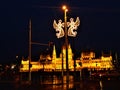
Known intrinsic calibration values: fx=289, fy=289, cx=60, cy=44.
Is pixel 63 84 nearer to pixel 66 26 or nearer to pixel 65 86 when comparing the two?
pixel 65 86

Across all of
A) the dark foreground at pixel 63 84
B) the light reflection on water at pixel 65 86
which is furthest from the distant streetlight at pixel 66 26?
the dark foreground at pixel 63 84

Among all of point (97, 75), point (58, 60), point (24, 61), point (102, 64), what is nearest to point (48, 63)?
point (58, 60)

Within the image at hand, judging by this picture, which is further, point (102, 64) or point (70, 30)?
point (102, 64)

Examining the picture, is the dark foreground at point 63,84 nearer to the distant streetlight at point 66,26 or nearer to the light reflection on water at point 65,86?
the light reflection on water at point 65,86

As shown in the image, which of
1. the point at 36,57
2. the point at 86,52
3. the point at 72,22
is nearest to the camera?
the point at 72,22

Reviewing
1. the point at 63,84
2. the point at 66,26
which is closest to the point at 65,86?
the point at 63,84

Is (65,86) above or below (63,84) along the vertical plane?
below

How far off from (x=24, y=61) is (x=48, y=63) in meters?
16.2

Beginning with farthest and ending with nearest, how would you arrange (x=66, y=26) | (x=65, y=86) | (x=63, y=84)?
1. (x=63, y=84)
2. (x=65, y=86)
3. (x=66, y=26)

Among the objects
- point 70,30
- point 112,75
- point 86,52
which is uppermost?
point 86,52

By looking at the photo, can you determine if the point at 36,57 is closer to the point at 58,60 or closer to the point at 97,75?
the point at 58,60

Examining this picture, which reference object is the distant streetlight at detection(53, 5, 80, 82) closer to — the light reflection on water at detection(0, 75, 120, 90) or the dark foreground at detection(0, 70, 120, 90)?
the light reflection on water at detection(0, 75, 120, 90)

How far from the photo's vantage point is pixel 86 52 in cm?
16462

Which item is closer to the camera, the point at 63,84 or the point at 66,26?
the point at 66,26
